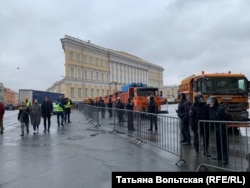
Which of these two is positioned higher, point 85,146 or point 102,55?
point 102,55

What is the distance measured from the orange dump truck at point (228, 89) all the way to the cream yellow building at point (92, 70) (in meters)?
69.5

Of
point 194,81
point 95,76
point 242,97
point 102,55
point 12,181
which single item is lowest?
point 12,181

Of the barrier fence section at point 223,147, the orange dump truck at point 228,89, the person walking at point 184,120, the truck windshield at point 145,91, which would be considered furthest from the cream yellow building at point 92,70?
the barrier fence section at point 223,147

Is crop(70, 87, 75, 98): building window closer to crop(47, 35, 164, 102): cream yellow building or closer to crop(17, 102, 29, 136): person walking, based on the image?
crop(47, 35, 164, 102): cream yellow building

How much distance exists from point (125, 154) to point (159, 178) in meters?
3.76

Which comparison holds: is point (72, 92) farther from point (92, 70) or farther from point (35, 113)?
point (35, 113)

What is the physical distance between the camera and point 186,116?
960 cm

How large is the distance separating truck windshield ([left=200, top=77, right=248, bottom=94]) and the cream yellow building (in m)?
69.5

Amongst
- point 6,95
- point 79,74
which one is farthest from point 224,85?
point 6,95

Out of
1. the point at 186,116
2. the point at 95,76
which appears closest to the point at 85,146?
the point at 186,116

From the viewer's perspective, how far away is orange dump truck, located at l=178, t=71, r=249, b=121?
12.4 metres

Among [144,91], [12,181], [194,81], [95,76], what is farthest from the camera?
[95,76]

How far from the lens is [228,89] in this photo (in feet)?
42.0

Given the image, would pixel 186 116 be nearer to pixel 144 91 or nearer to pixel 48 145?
pixel 48 145
